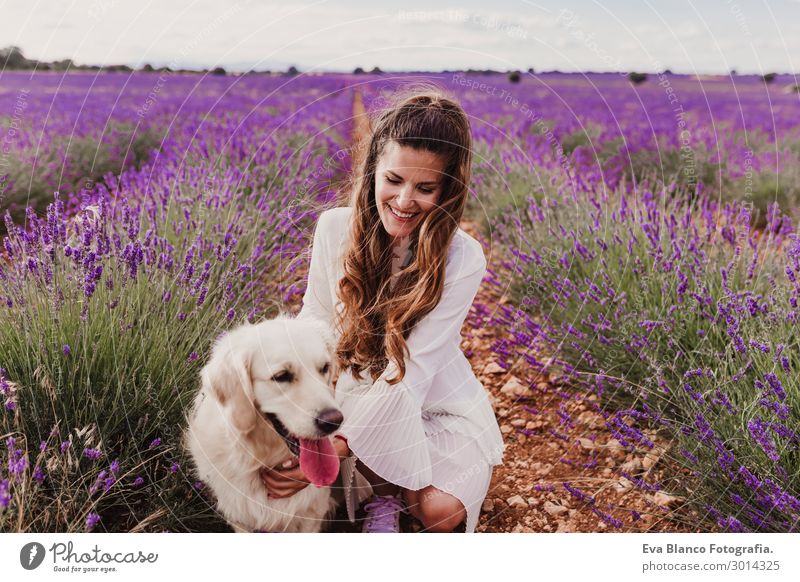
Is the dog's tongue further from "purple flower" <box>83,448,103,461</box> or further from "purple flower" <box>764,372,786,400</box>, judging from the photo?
"purple flower" <box>764,372,786,400</box>

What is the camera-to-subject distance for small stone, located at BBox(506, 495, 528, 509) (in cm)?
245

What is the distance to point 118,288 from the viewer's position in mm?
2340

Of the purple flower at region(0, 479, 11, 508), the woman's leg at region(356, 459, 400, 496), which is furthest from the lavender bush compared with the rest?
the purple flower at region(0, 479, 11, 508)

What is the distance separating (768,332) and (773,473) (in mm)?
561

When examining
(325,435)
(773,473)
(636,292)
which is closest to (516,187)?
(636,292)

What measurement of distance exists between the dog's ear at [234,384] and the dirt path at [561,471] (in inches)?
39.2

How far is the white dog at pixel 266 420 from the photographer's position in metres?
1.89

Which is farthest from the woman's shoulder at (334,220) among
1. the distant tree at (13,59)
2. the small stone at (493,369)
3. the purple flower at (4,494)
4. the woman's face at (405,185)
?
the distant tree at (13,59)

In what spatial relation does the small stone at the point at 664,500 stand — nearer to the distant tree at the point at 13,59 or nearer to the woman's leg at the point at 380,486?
the woman's leg at the point at 380,486

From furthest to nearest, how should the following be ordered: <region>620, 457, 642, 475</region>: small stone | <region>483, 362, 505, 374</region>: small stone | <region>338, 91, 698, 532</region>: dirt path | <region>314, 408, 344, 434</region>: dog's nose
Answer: <region>483, 362, 505, 374</region>: small stone < <region>620, 457, 642, 475</region>: small stone < <region>338, 91, 698, 532</region>: dirt path < <region>314, 408, 344, 434</region>: dog's nose

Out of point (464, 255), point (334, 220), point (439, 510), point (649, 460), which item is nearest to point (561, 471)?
point (649, 460)

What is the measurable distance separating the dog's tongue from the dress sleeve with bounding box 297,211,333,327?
553mm

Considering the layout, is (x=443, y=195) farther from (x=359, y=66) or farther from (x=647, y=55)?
(x=647, y=55)

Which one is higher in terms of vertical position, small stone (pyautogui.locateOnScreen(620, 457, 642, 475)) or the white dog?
the white dog
